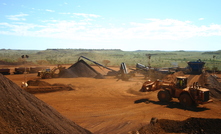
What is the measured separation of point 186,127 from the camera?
11.8m

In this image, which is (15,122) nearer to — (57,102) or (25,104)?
(25,104)

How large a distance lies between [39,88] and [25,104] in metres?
14.4

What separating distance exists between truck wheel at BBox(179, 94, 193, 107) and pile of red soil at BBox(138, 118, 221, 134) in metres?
3.81

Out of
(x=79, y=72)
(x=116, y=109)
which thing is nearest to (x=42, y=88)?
(x=116, y=109)

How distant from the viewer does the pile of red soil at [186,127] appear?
11.4m

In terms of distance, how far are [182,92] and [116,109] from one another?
5.22 meters

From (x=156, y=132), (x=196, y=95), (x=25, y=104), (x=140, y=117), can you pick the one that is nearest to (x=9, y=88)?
(x=25, y=104)

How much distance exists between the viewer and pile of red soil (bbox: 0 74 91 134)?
24.3 feet

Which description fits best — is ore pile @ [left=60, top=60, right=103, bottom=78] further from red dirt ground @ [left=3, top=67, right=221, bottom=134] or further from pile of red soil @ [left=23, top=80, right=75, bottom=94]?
red dirt ground @ [left=3, top=67, right=221, bottom=134]

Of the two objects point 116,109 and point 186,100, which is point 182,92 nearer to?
point 186,100

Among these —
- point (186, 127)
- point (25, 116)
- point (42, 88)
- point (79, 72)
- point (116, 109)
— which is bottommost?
point (116, 109)

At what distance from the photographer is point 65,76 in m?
31.9

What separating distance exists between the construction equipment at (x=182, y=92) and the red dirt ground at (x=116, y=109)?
1.96 ft

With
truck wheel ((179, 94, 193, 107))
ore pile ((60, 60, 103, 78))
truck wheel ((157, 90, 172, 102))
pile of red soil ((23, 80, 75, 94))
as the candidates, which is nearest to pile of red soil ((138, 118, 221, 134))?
truck wheel ((179, 94, 193, 107))
